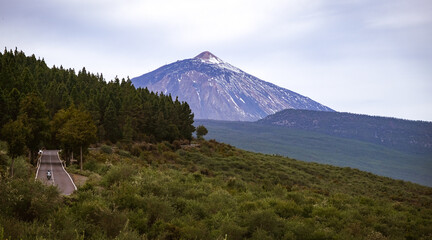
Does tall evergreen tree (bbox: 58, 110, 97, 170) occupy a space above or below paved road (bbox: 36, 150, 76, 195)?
above

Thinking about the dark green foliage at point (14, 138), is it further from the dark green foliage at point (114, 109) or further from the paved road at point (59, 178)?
the dark green foliage at point (114, 109)

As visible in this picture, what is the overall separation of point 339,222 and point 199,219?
8.98m

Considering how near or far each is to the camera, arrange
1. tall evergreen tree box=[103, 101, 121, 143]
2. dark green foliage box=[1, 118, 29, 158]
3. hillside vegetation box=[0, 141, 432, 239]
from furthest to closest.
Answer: tall evergreen tree box=[103, 101, 121, 143], dark green foliage box=[1, 118, 29, 158], hillside vegetation box=[0, 141, 432, 239]

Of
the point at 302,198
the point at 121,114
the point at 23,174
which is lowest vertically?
the point at 302,198

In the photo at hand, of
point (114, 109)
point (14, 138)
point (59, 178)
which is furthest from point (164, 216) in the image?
point (114, 109)

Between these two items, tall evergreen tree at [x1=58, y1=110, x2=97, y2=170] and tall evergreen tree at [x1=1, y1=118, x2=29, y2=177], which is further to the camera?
tall evergreen tree at [x1=58, y1=110, x2=97, y2=170]

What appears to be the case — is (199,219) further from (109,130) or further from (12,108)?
(109,130)

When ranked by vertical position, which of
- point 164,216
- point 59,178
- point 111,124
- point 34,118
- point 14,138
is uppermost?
point 34,118

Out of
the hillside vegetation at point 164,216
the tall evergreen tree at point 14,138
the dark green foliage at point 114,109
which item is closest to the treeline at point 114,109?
the dark green foliage at point 114,109

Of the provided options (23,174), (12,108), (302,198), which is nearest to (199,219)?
(302,198)

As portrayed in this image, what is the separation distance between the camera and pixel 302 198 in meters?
27.7

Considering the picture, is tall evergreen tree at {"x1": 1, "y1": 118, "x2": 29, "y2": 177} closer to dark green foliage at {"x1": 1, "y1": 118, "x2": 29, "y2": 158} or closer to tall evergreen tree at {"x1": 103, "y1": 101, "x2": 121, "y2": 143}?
dark green foliage at {"x1": 1, "y1": 118, "x2": 29, "y2": 158}

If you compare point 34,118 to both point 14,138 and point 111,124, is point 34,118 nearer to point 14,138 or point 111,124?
point 14,138

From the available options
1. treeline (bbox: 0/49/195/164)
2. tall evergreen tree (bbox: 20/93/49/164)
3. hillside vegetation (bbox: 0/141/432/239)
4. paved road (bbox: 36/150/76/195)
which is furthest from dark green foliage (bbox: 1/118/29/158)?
treeline (bbox: 0/49/195/164)
